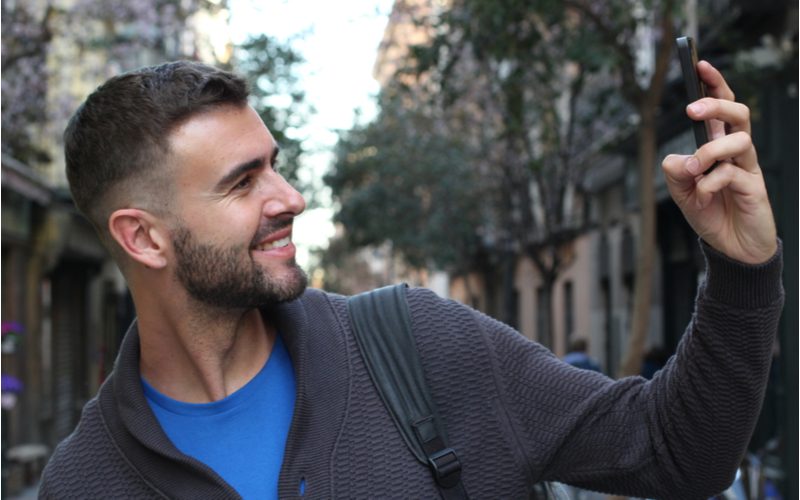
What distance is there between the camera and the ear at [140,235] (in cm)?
246

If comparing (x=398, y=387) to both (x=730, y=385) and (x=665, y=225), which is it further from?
(x=665, y=225)

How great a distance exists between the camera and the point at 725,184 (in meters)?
1.93

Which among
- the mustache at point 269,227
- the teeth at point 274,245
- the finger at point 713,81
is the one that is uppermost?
the finger at point 713,81

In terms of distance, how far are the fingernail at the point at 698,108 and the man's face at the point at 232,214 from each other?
2.55 ft

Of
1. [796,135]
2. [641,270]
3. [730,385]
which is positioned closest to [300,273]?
[730,385]

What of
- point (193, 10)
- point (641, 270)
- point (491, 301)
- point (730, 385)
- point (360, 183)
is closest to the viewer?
point (730, 385)

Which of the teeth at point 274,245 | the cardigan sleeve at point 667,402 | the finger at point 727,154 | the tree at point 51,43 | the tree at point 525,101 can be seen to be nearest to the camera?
the finger at point 727,154

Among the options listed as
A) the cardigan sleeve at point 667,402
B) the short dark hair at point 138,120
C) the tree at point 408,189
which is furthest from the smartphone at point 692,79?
the tree at point 408,189

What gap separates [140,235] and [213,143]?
25cm

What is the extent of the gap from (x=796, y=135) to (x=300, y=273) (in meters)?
9.57

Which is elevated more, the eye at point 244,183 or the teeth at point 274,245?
the eye at point 244,183

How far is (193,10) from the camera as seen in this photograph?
48.0 feet

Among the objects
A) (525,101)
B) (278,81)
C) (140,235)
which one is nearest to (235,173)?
(140,235)

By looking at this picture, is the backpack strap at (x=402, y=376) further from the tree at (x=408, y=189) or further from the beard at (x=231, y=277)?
the tree at (x=408, y=189)
